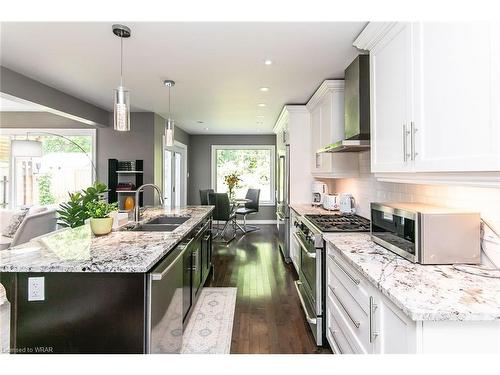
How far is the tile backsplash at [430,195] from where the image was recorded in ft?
4.76

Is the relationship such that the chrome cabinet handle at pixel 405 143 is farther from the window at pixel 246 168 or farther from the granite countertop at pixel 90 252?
the window at pixel 246 168

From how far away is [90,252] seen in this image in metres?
1.69

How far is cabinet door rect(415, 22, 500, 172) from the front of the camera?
3.50 ft

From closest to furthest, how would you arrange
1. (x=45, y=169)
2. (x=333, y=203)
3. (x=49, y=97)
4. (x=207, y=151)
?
(x=333, y=203) → (x=49, y=97) → (x=45, y=169) → (x=207, y=151)

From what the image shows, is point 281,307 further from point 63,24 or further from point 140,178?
point 140,178

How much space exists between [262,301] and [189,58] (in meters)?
2.57

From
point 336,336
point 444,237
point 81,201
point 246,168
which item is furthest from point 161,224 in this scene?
point 246,168

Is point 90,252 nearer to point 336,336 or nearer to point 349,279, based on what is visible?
point 349,279

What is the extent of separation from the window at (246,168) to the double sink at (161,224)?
498 centimetres

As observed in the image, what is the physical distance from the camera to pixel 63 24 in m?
2.21

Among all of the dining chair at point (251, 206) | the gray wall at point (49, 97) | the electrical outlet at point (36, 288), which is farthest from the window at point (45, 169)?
the electrical outlet at point (36, 288)

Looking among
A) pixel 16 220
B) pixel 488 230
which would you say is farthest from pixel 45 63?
pixel 488 230

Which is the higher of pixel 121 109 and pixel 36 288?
pixel 121 109

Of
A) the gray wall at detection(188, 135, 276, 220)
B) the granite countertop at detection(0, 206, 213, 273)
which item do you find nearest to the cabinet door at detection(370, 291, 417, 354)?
the granite countertop at detection(0, 206, 213, 273)
